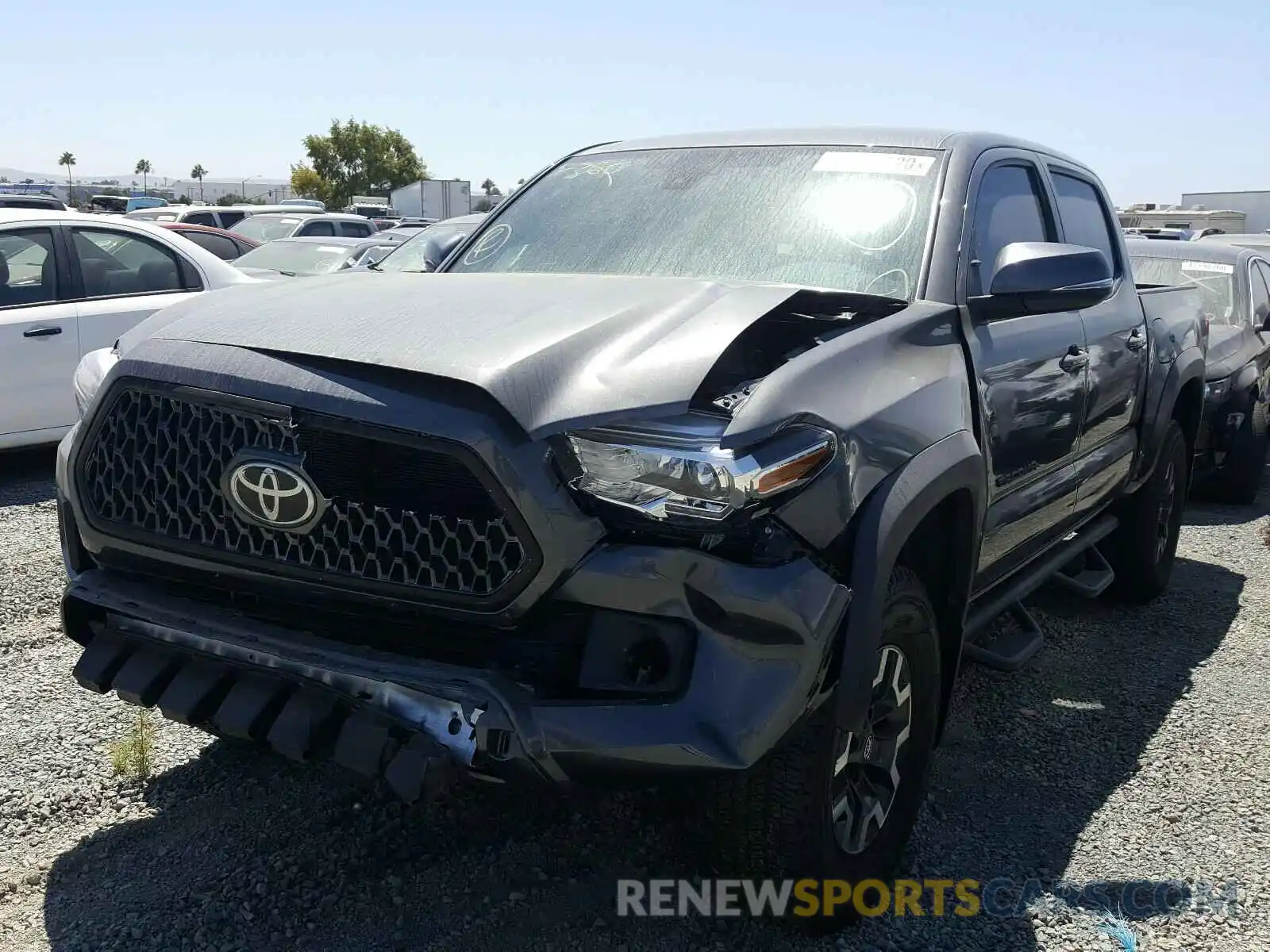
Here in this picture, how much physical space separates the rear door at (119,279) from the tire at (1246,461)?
6824 millimetres

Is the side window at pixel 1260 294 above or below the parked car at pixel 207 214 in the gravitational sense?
above

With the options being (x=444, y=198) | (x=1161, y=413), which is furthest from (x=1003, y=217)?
(x=444, y=198)

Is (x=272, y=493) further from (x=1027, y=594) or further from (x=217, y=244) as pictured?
(x=217, y=244)

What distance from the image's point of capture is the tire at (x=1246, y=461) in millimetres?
7941

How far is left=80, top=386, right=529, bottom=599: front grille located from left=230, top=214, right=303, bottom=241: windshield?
18172 mm

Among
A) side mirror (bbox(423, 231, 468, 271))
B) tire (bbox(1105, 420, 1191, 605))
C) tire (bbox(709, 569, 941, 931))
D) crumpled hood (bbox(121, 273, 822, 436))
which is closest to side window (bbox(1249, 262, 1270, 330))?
tire (bbox(1105, 420, 1191, 605))

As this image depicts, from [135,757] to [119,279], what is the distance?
4742mm


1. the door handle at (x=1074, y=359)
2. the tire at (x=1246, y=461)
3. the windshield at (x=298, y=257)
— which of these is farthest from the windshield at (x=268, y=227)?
the door handle at (x=1074, y=359)

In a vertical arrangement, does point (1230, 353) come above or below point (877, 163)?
below

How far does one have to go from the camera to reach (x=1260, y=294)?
8922 mm

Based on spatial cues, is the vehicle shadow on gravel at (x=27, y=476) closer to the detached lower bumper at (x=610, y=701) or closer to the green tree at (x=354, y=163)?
the detached lower bumper at (x=610, y=701)

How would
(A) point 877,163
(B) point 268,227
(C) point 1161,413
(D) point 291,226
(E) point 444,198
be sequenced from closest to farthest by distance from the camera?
1. (A) point 877,163
2. (C) point 1161,413
3. (D) point 291,226
4. (B) point 268,227
5. (E) point 444,198

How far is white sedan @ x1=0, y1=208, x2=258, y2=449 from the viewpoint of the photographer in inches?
269

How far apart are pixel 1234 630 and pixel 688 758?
4.08 meters
